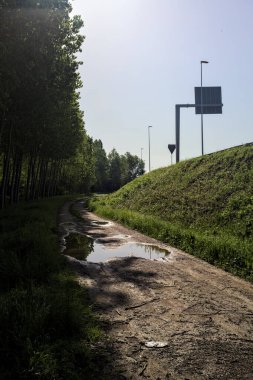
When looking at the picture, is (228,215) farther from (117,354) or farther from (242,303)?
(117,354)

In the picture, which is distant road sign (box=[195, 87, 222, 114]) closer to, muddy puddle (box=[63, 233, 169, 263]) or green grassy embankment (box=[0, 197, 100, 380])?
muddy puddle (box=[63, 233, 169, 263])

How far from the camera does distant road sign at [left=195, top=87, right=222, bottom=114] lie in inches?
1673

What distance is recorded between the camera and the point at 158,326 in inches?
237

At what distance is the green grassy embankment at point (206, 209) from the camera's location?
11.7 m

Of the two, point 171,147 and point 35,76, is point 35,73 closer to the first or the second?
point 35,76

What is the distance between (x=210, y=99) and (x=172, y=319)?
129 feet

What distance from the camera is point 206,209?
18.8 metres

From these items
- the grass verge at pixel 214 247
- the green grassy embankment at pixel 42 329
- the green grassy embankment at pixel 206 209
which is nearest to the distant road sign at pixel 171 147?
the green grassy embankment at pixel 206 209

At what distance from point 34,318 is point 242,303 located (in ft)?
13.7

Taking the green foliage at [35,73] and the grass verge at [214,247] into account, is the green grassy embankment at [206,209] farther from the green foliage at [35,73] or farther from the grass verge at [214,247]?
the green foliage at [35,73]

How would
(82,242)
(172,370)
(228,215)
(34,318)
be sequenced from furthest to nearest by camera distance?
1. (228,215)
2. (82,242)
3. (34,318)
4. (172,370)

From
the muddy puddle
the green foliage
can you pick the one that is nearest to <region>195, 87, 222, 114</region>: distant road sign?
the green foliage

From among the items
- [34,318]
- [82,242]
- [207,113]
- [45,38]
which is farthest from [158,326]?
[207,113]

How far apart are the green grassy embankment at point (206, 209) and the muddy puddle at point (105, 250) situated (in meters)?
1.25
